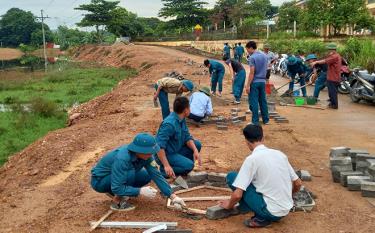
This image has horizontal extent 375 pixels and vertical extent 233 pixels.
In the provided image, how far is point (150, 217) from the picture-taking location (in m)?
5.38

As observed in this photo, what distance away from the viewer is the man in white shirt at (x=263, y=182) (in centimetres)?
480

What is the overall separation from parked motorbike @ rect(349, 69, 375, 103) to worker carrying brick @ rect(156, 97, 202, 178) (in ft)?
27.3

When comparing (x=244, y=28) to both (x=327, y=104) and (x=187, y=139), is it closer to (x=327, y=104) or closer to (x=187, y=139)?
(x=327, y=104)

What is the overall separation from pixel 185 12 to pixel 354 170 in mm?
55467

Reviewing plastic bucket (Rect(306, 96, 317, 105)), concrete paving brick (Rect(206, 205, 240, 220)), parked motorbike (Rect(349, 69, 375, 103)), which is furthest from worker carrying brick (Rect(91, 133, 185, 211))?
parked motorbike (Rect(349, 69, 375, 103))

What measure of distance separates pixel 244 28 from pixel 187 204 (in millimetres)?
43611

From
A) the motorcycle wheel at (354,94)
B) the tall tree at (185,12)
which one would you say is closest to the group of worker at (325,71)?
the motorcycle wheel at (354,94)

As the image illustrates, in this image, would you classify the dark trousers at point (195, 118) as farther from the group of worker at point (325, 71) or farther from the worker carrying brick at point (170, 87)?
the group of worker at point (325, 71)

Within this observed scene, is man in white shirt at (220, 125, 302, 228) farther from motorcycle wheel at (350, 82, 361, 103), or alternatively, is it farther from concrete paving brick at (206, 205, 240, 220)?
motorcycle wheel at (350, 82, 361, 103)

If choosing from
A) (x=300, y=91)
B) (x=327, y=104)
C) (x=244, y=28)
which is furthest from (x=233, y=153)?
(x=244, y=28)

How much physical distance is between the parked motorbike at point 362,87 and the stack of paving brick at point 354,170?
703 cm

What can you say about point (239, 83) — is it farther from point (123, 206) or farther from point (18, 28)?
point (18, 28)

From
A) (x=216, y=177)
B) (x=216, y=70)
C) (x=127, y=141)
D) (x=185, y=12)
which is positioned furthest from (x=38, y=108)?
(x=185, y=12)

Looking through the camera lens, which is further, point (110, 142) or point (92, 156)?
point (110, 142)
